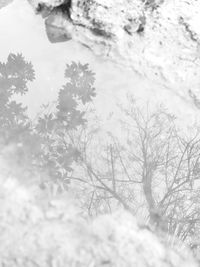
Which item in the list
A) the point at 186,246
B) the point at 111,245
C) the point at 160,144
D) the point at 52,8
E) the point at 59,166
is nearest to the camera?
the point at 111,245

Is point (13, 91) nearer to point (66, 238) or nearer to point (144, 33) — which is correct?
point (144, 33)

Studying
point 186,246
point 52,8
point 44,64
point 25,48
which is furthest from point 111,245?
point 52,8

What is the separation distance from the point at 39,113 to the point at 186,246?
1.70m

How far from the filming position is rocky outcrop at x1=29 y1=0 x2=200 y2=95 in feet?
11.4

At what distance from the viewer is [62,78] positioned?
3.48 metres

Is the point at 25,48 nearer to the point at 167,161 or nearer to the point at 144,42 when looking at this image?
the point at 144,42

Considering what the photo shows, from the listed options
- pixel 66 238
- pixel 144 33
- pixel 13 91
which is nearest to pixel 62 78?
pixel 13 91

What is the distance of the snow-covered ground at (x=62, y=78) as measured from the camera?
3.36 m

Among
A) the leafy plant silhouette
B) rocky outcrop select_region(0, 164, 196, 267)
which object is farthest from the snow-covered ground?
rocky outcrop select_region(0, 164, 196, 267)

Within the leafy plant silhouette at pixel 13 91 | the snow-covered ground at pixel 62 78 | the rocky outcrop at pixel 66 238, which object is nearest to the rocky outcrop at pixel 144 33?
the snow-covered ground at pixel 62 78

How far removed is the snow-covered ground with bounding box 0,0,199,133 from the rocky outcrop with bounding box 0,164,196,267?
0.97 meters

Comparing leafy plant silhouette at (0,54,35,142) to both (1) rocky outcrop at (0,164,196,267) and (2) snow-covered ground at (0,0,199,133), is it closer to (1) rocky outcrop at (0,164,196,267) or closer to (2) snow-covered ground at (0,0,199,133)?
(2) snow-covered ground at (0,0,199,133)

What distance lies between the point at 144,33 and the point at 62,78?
96 cm

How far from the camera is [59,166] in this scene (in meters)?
2.96
